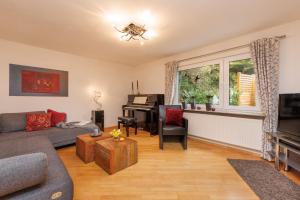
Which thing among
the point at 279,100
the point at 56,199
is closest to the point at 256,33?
the point at 279,100

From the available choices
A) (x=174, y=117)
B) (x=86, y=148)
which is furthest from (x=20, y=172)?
(x=174, y=117)

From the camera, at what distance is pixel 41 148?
6.61 feet

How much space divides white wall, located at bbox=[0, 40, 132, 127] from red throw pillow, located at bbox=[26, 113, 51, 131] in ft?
2.13

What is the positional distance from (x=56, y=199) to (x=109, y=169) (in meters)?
1.02

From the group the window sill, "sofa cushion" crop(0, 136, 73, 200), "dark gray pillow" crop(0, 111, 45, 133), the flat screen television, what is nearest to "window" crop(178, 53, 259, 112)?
the window sill

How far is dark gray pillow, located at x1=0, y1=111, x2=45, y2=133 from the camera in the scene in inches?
114

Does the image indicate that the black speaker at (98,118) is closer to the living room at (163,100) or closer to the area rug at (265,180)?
the living room at (163,100)

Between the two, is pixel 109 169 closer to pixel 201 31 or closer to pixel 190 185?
pixel 190 185

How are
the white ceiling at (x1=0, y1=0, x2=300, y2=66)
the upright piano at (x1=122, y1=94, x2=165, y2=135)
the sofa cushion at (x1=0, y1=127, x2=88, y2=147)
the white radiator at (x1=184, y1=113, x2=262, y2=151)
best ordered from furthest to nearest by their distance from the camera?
the upright piano at (x1=122, y1=94, x2=165, y2=135) → the white radiator at (x1=184, y1=113, x2=262, y2=151) → the sofa cushion at (x1=0, y1=127, x2=88, y2=147) → the white ceiling at (x1=0, y1=0, x2=300, y2=66)

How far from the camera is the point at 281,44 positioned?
2.60 m

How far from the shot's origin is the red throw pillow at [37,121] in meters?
3.08

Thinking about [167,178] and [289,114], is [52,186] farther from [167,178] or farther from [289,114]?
[289,114]

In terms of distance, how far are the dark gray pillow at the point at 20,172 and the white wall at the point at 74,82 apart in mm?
3335

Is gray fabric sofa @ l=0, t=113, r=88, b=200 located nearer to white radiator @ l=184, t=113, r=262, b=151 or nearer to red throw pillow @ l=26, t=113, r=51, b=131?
red throw pillow @ l=26, t=113, r=51, b=131
